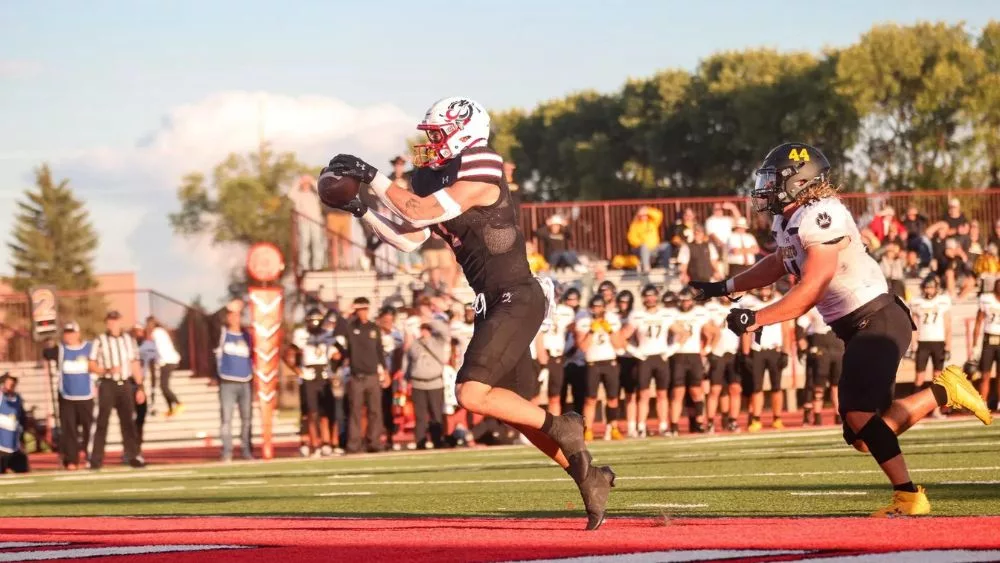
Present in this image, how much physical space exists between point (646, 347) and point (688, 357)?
0.52 meters

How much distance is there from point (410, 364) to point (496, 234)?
1196 centimetres

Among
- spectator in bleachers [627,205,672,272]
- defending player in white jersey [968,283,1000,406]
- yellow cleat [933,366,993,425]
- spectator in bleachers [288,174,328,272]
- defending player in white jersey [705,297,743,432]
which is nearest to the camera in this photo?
yellow cleat [933,366,993,425]

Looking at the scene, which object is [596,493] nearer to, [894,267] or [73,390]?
[73,390]

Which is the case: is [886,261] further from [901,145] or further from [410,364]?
[901,145]

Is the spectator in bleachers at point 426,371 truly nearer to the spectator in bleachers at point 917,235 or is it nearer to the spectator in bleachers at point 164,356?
the spectator in bleachers at point 164,356

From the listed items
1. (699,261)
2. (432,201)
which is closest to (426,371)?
(699,261)

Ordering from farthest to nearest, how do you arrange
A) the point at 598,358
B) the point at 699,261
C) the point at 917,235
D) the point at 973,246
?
the point at 917,235
the point at 973,246
the point at 699,261
the point at 598,358

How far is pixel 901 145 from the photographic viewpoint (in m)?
45.5

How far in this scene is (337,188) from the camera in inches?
263

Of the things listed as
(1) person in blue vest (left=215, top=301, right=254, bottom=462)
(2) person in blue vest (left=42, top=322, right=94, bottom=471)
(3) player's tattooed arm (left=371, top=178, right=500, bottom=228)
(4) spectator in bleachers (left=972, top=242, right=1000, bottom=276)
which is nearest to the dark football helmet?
(3) player's tattooed arm (left=371, top=178, right=500, bottom=228)

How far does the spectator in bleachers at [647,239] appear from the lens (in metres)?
24.7

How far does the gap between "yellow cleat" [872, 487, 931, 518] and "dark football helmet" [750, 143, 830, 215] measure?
4.64ft

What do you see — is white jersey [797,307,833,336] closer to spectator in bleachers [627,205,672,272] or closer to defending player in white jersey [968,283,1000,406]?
defending player in white jersey [968,283,1000,406]

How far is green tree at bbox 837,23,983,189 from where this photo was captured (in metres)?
44.5
